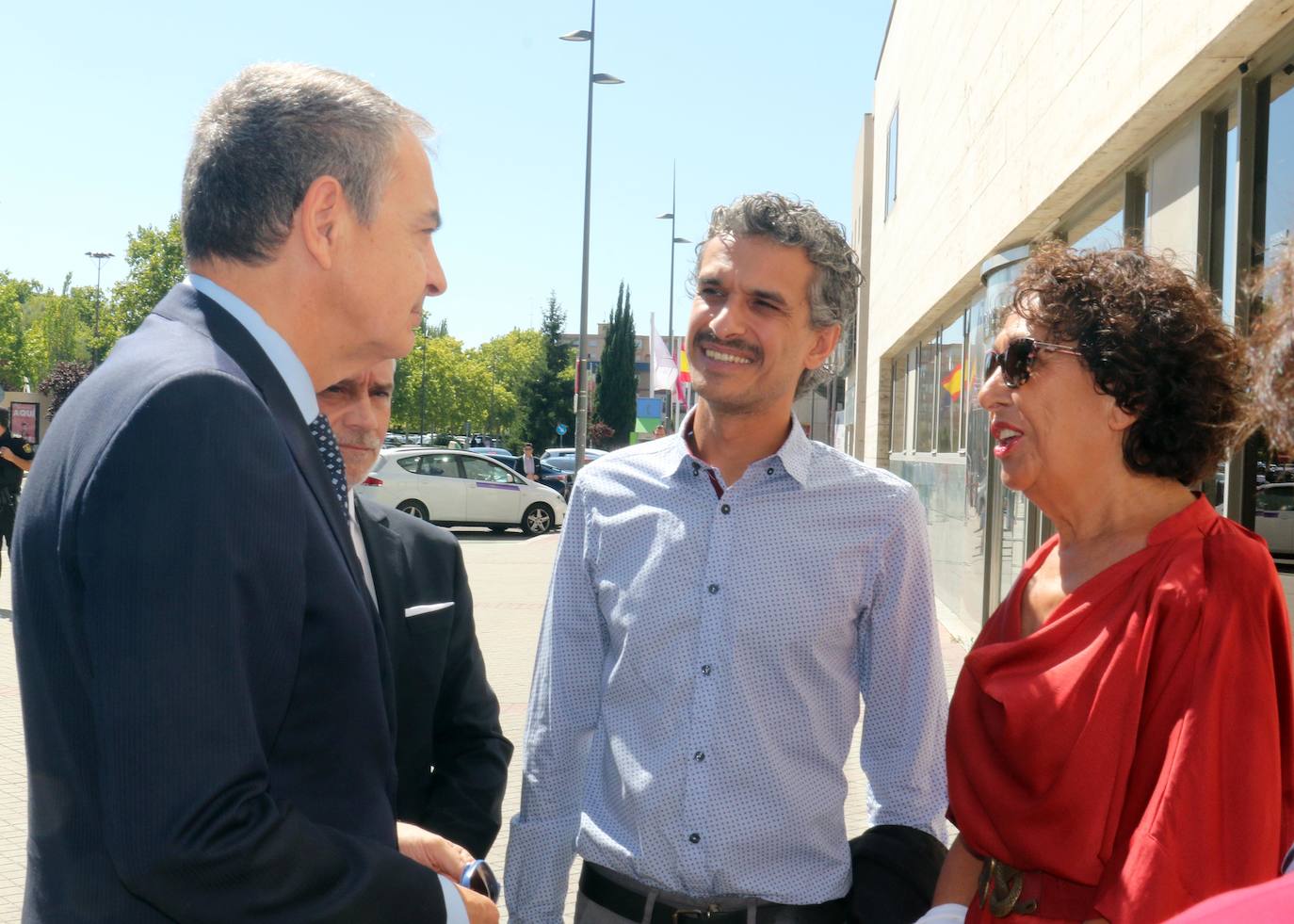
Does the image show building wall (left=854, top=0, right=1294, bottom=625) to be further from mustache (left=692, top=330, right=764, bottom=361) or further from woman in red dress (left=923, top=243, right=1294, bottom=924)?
mustache (left=692, top=330, right=764, bottom=361)

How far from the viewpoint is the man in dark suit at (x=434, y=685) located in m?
2.49

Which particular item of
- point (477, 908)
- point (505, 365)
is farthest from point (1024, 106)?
point (505, 365)

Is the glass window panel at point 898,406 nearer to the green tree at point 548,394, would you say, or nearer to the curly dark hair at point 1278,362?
the curly dark hair at point 1278,362

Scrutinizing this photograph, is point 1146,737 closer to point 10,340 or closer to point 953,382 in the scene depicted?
point 953,382

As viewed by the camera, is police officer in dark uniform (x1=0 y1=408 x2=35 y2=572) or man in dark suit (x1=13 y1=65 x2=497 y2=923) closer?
man in dark suit (x1=13 y1=65 x2=497 y2=923)

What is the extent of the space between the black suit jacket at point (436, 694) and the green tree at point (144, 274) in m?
55.1

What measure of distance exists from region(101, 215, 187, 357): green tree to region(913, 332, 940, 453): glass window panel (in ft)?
147

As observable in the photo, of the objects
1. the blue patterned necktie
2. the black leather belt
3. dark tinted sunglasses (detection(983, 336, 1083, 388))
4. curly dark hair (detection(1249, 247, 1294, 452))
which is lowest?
the black leather belt

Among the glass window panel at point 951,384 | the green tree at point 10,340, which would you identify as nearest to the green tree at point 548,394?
the green tree at point 10,340

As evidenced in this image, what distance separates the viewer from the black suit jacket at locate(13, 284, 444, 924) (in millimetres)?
1305

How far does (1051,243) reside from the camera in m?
2.45

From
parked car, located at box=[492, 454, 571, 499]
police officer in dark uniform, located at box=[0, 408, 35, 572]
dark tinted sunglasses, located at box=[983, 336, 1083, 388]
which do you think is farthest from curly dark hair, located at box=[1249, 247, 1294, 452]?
parked car, located at box=[492, 454, 571, 499]

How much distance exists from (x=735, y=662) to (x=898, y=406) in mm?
18172

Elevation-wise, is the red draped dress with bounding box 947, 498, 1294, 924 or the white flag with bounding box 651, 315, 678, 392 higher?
the white flag with bounding box 651, 315, 678, 392
